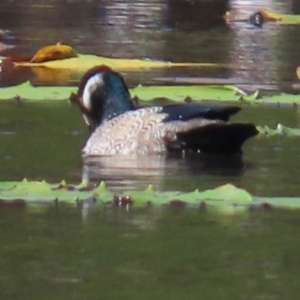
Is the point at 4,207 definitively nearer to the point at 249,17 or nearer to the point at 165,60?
the point at 165,60

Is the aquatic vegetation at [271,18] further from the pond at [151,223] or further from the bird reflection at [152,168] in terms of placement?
→ the bird reflection at [152,168]

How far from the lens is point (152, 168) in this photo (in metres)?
8.89

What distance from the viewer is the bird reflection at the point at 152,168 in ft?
27.6

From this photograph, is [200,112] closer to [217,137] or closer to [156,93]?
[217,137]

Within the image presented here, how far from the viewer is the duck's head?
31.8ft

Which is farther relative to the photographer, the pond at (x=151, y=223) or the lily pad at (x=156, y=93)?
the lily pad at (x=156, y=93)

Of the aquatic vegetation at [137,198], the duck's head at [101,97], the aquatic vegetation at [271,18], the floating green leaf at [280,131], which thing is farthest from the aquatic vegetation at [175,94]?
the aquatic vegetation at [271,18]

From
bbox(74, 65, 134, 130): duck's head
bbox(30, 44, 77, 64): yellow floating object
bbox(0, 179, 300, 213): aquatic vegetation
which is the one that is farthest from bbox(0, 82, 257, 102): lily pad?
bbox(0, 179, 300, 213): aquatic vegetation

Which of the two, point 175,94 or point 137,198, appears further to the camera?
point 175,94

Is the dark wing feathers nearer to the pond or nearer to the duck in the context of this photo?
the duck

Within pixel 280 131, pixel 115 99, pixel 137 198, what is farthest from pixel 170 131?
pixel 137 198

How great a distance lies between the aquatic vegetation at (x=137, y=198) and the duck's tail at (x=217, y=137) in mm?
1454

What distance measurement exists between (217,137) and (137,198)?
1778 mm

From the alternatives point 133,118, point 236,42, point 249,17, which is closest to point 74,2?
point 249,17
